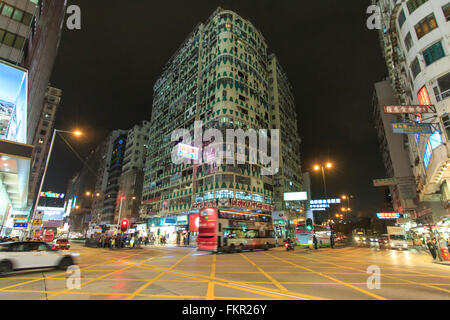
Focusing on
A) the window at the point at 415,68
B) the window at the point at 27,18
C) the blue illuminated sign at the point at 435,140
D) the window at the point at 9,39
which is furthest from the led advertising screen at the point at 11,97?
the window at the point at 415,68

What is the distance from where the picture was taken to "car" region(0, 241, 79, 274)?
10227 millimetres

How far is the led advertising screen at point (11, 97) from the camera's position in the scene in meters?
22.0

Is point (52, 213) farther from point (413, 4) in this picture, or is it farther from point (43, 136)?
point (413, 4)

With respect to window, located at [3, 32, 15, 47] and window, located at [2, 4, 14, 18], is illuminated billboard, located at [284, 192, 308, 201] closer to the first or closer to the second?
window, located at [3, 32, 15, 47]

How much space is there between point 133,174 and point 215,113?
51.1m

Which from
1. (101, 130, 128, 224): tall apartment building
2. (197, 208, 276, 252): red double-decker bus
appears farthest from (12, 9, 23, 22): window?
(101, 130, 128, 224): tall apartment building

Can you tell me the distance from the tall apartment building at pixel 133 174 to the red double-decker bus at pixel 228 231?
189ft

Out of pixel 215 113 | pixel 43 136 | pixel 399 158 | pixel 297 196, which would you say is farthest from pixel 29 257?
pixel 43 136

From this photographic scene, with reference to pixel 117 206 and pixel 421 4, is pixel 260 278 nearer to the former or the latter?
pixel 421 4

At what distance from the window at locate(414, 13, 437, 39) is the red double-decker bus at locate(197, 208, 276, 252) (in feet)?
80.9

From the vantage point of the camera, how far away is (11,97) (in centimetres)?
2420

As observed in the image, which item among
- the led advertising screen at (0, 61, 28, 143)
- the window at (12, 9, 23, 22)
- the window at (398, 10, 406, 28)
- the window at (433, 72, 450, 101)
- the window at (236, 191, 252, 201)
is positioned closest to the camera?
the window at (433, 72, 450, 101)

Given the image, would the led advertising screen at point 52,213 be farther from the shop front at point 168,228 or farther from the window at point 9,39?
the window at point 9,39
